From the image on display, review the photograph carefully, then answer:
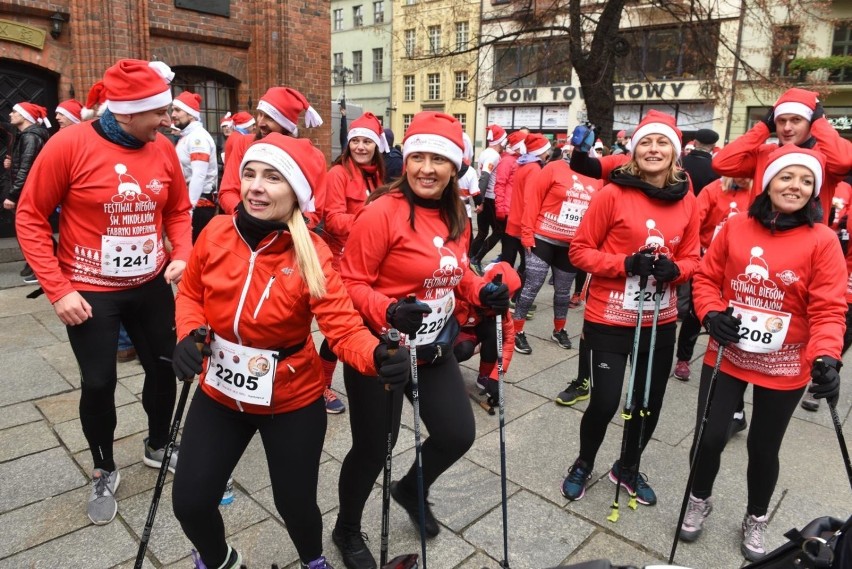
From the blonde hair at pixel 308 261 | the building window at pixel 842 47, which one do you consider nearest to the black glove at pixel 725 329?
the blonde hair at pixel 308 261

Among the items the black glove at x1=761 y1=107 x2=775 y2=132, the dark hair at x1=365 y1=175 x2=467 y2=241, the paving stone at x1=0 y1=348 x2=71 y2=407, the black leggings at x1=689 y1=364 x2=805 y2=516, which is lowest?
the paving stone at x1=0 y1=348 x2=71 y2=407

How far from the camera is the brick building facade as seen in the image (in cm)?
886

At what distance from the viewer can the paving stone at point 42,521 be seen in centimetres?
289

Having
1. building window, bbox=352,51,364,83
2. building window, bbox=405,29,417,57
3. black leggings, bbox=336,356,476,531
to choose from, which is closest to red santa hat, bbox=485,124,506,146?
black leggings, bbox=336,356,476,531

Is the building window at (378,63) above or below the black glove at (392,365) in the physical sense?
above

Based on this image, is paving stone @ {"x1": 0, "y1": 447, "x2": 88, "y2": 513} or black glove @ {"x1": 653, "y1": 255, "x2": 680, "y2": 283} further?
paving stone @ {"x1": 0, "y1": 447, "x2": 88, "y2": 513}

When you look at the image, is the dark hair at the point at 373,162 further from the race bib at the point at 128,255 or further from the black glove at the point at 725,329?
the black glove at the point at 725,329

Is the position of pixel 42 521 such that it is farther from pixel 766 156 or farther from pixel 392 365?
pixel 766 156

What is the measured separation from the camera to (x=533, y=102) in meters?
36.7

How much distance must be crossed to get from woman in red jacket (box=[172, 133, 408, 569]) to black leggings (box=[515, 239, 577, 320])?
12.8ft

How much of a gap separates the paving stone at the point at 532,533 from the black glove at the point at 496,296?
1219mm

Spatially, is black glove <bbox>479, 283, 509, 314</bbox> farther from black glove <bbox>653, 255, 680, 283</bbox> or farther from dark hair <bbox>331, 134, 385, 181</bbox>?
dark hair <bbox>331, 134, 385, 181</bbox>

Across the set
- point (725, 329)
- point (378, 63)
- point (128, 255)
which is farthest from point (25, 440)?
point (378, 63)

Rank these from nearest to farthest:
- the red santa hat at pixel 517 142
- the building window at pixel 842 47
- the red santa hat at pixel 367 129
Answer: the red santa hat at pixel 367 129
the red santa hat at pixel 517 142
the building window at pixel 842 47
